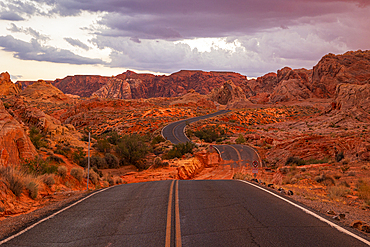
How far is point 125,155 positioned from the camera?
28.8m

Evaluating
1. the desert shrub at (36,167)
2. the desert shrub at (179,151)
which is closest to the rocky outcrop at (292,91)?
the desert shrub at (179,151)

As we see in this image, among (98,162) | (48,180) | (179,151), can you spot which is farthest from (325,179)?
(179,151)

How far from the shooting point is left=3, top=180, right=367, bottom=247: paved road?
5.21m

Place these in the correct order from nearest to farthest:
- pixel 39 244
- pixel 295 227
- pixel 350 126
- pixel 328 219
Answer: pixel 39 244 < pixel 295 227 < pixel 328 219 < pixel 350 126

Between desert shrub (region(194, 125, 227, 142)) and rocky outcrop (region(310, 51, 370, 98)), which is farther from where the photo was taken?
rocky outcrop (region(310, 51, 370, 98))

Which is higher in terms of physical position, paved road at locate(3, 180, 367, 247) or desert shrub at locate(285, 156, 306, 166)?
paved road at locate(3, 180, 367, 247)

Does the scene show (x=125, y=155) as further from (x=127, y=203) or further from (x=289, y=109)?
(x=289, y=109)

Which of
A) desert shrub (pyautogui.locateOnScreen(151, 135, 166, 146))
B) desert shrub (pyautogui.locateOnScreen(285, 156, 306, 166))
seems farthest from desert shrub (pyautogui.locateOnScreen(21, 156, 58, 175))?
desert shrub (pyautogui.locateOnScreen(151, 135, 166, 146))

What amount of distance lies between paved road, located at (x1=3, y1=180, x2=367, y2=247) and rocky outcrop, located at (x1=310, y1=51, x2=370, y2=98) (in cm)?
10134

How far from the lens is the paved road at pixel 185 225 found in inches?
205

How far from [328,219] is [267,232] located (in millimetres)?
2250

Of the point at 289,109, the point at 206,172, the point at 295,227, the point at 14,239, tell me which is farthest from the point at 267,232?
the point at 289,109

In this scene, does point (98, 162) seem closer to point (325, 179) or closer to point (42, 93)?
point (325, 179)

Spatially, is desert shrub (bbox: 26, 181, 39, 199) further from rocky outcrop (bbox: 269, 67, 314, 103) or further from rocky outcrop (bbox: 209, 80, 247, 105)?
rocky outcrop (bbox: 209, 80, 247, 105)
